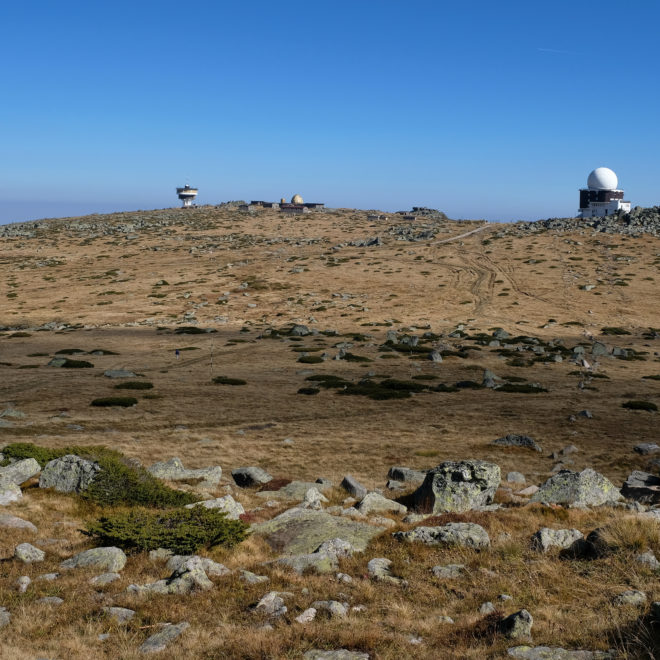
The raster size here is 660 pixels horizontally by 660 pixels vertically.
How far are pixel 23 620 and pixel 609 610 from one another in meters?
9.96

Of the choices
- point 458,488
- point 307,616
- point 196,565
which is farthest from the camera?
point 458,488

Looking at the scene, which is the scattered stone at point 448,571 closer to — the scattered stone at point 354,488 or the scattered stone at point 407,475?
the scattered stone at point 354,488

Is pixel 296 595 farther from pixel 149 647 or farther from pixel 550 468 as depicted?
pixel 550 468

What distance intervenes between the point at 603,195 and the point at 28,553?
16727 cm

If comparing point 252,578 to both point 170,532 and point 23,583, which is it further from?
point 23,583

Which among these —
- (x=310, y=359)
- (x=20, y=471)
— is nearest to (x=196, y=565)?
(x=20, y=471)

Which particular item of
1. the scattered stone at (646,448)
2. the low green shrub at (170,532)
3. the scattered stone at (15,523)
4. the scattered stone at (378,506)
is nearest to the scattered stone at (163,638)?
the low green shrub at (170,532)

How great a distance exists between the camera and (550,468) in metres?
24.7

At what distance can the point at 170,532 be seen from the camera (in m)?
13.9

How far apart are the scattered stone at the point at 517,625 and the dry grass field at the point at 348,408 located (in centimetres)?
33

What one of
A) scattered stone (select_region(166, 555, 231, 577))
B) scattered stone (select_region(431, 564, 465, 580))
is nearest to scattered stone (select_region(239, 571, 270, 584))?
scattered stone (select_region(166, 555, 231, 577))

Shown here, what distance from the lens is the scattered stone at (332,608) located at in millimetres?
10297

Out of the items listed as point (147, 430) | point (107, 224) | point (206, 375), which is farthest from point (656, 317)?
point (107, 224)

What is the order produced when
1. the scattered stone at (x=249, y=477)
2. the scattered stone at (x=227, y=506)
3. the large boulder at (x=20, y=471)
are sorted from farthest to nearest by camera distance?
1. the scattered stone at (x=249, y=477)
2. the large boulder at (x=20, y=471)
3. the scattered stone at (x=227, y=506)
